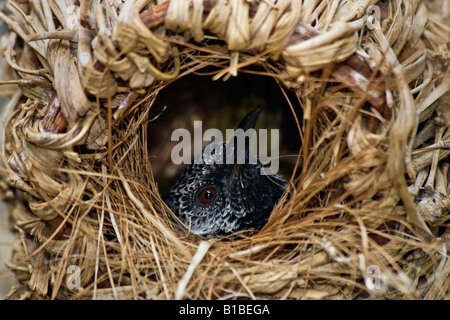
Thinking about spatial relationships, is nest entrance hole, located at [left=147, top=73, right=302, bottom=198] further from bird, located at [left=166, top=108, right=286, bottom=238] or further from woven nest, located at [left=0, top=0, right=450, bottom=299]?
woven nest, located at [left=0, top=0, right=450, bottom=299]

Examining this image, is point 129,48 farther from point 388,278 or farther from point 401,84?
point 388,278

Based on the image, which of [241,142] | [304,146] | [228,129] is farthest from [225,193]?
[304,146]

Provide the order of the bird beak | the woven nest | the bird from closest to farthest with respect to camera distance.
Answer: the woven nest < the bird beak < the bird

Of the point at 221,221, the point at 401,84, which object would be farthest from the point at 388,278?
the point at 221,221

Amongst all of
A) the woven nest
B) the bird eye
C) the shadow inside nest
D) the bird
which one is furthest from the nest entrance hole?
the woven nest

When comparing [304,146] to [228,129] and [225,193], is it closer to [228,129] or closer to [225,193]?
[225,193]

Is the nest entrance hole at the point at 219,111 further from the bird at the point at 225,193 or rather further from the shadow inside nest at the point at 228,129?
the bird at the point at 225,193

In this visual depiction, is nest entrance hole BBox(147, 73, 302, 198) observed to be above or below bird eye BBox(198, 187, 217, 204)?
above

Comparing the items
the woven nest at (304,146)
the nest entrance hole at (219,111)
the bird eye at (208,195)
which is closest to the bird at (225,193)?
the bird eye at (208,195)
